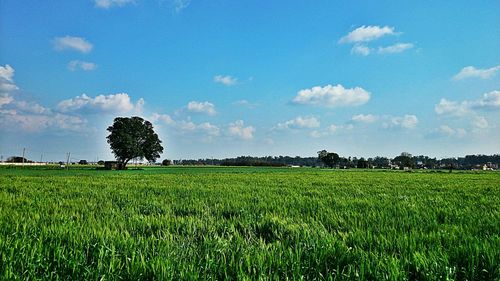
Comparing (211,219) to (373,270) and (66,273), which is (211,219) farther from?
(373,270)

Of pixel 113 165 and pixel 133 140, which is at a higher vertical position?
pixel 133 140

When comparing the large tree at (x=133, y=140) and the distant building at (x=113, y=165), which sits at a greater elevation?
the large tree at (x=133, y=140)

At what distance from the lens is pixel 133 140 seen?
9619 cm

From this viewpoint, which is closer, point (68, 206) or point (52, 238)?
point (52, 238)

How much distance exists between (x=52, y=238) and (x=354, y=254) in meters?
4.03

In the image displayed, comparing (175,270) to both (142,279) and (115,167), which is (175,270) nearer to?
(142,279)

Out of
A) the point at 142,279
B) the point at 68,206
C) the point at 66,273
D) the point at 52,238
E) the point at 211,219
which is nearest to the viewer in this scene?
the point at 142,279

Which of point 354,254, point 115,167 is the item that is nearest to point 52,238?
point 354,254

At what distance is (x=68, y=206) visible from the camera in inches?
355

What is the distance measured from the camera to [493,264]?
342cm

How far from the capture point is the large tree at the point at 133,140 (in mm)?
93562

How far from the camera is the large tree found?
93.6 metres

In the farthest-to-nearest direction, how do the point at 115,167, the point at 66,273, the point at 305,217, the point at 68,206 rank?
the point at 115,167 < the point at 68,206 < the point at 305,217 < the point at 66,273

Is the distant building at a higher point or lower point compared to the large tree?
lower
